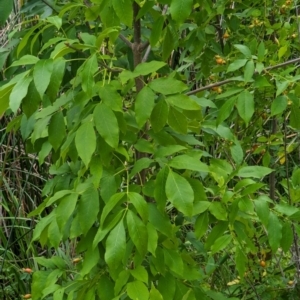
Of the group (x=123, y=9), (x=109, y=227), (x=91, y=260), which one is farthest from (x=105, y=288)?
(x=123, y=9)

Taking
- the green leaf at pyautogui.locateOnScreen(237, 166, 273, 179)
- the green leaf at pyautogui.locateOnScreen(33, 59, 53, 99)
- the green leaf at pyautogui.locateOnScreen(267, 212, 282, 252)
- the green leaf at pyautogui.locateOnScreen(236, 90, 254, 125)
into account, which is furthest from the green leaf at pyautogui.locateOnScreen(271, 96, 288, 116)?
the green leaf at pyautogui.locateOnScreen(33, 59, 53, 99)

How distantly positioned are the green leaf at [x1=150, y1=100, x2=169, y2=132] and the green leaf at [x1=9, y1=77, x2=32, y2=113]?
0.86 feet

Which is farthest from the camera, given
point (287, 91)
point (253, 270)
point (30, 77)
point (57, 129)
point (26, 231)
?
point (26, 231)

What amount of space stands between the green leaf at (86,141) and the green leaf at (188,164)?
0.55 feet

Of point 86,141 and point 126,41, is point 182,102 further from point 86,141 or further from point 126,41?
point 126,41

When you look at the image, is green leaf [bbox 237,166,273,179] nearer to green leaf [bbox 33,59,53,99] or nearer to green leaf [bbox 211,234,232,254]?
green leaf [bbox 211,234,232,254]

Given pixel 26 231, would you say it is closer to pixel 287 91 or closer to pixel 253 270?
pixel 253 270

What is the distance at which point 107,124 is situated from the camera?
962mm

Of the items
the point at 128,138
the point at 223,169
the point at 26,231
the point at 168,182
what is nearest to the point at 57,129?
the point at 128,138

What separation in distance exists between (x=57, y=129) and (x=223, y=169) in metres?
0.41

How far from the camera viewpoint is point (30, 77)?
945 mm

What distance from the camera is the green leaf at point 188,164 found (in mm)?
1014

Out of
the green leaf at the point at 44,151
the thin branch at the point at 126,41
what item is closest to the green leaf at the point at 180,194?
the green leaf at the point at 44,151

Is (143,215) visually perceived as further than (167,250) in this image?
No
